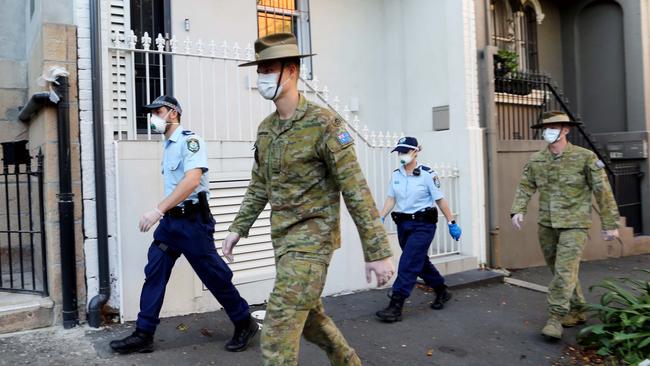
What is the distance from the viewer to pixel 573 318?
519 cm

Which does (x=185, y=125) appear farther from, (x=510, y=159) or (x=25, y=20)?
(x=510, y=159)

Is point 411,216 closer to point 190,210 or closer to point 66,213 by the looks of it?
point 190,210

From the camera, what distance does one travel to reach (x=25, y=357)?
407 centimetres

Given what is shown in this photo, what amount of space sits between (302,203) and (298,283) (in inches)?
17.1

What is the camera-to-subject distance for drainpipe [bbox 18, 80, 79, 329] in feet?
15.3

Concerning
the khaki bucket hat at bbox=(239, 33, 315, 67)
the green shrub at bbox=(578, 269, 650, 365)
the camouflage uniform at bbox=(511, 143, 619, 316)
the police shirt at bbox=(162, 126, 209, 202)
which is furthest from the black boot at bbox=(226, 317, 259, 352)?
the green shrub at bbox=(578, 269, 650, 365)

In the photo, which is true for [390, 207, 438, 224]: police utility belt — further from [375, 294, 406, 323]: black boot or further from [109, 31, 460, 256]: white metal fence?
[109, 31, 460, 256]: white metal fence

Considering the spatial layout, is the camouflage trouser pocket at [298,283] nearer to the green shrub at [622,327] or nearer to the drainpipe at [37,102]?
the green shrub at [622,327]

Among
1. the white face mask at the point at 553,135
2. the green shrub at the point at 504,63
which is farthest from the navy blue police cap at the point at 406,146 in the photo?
the green shrub at the point at 504,63

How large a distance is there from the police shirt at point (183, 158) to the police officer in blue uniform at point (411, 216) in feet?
6.77

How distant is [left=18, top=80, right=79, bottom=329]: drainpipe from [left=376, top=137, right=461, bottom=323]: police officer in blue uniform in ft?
8.89

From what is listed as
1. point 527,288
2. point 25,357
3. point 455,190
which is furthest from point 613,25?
point 25,357

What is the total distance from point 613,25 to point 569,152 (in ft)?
22.7

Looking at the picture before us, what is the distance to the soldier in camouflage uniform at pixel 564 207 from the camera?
4828mm
